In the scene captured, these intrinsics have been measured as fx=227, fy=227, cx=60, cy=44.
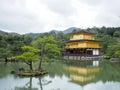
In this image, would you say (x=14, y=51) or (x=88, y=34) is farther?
(x=88, y=34)

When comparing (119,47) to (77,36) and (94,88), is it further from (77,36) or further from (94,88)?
(94,88)

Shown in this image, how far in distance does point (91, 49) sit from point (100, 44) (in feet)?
10.3

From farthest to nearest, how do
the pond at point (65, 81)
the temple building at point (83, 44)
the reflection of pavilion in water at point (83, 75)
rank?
the temple building at point (83, 44) → the reflection of pavilion in water at point (83, 75) → the pond at point (65, 81)

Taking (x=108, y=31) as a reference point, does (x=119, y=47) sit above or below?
below

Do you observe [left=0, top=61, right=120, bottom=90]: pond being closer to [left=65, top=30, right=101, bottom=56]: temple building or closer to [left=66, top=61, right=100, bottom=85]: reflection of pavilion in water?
[left=66, top=61, right=100, bottom=85]: reflection of pavilion in water

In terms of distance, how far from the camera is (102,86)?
40.8 ft

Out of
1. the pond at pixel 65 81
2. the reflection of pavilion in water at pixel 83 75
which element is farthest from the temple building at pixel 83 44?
the pond at pixel 65 81

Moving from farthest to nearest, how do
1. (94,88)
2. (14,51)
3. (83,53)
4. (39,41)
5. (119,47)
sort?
(83,53) → (14,51) → (119,47) → (39,41) → (94,88)

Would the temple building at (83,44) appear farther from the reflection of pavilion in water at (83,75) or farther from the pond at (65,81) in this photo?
the pond at (65,81)

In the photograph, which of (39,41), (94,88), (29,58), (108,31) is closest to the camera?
(94,88)

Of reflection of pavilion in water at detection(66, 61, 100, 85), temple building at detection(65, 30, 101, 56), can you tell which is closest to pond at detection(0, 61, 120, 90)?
reflection of pavilion in water at detection(66, 61, 100, 85)

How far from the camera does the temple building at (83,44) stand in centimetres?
3953

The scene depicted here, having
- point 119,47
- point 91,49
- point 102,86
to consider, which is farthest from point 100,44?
point 102,86

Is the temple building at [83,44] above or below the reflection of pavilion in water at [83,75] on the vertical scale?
above
